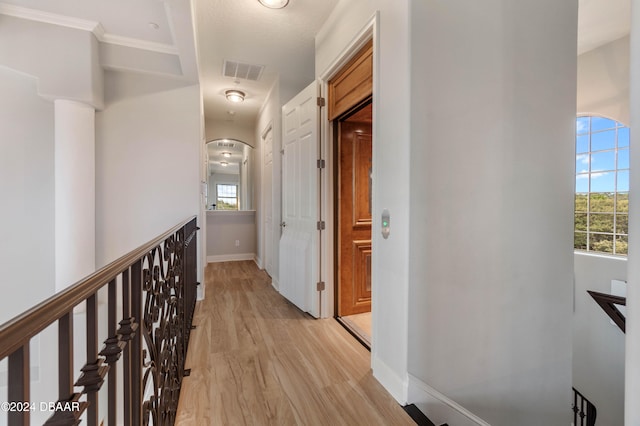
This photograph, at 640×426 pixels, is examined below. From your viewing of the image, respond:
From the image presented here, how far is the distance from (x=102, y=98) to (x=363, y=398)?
11.8ft

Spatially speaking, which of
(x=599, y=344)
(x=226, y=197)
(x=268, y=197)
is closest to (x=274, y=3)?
(x=268, y=197)

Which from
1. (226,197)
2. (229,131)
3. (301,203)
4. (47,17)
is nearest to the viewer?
(47,17)

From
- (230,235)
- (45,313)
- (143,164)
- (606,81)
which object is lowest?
(230,235)

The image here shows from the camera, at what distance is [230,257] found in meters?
5.81

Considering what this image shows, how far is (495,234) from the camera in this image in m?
1.66

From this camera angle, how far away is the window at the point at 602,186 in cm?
338

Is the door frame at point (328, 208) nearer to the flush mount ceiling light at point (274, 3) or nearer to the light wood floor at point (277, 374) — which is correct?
the light wood floor at point (277, 374)

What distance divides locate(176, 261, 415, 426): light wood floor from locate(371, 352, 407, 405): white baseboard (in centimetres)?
4

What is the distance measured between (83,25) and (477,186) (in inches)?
135

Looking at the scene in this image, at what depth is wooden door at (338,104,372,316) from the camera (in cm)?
289

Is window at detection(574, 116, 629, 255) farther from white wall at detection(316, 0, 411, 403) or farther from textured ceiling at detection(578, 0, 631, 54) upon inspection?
white wall at detection(316, 0, 411, 403)

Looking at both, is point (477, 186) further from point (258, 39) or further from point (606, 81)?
point (606, 81)

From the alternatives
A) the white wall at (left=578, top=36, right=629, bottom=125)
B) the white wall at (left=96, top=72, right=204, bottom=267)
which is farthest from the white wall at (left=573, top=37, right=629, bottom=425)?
the white wall at (left=96, top=72, right=204, bottom=267)

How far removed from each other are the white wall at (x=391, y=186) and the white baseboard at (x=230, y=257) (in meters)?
4.34
